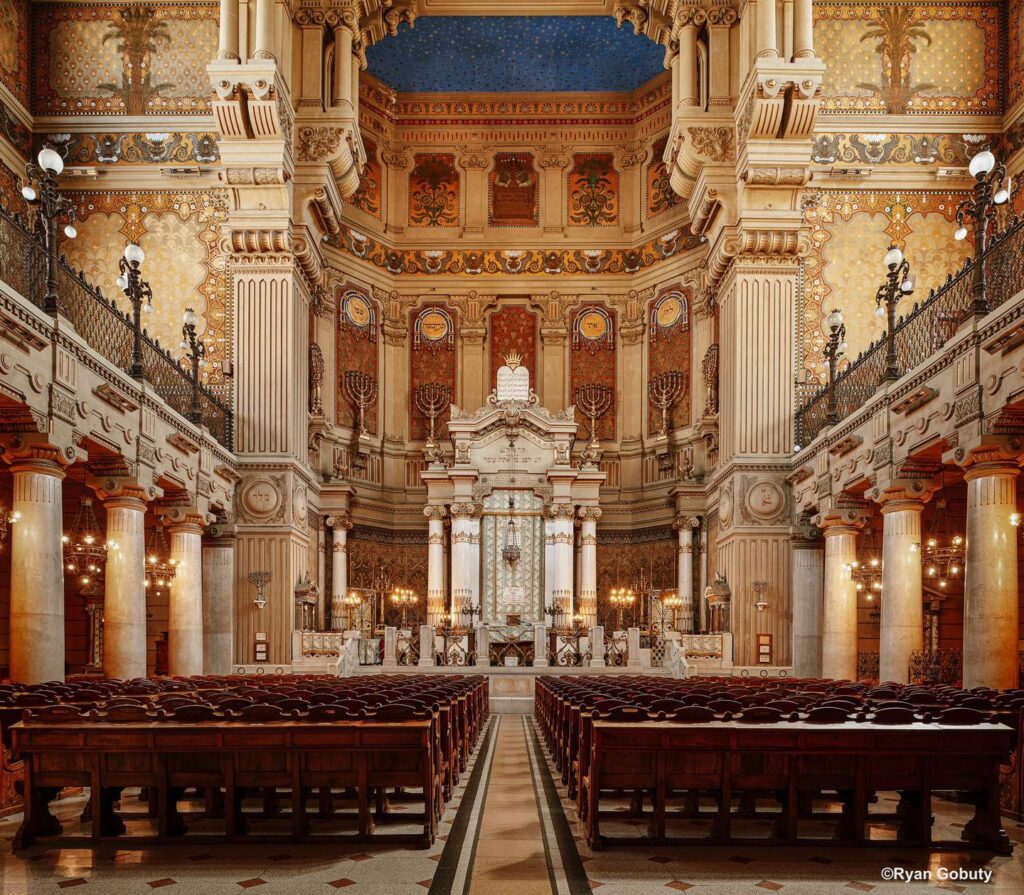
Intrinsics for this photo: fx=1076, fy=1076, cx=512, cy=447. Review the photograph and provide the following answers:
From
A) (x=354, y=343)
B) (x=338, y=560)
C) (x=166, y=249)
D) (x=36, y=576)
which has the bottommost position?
→ (x=338, y=560)

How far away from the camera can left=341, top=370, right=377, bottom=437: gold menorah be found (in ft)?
116

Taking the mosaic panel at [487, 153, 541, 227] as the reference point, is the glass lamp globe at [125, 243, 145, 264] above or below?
below

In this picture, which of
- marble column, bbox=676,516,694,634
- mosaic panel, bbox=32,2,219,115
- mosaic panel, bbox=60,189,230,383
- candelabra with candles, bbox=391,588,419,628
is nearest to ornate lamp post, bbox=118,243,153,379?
mosaic panel, bbox=60,189,230,383

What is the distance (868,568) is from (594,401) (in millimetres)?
15613

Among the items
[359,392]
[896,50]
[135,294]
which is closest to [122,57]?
[359,392]

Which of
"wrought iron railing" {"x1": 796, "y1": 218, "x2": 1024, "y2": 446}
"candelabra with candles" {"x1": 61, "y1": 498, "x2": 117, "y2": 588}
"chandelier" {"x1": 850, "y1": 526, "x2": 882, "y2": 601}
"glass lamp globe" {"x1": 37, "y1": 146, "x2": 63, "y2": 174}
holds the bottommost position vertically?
"chandelier" {"x1": 850, "y1": 526, "x2": 882, "y2": 601}

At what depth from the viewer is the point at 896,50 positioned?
29.2 m

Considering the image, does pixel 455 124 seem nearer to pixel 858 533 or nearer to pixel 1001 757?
pixel 858 533

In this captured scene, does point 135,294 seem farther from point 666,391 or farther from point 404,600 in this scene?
point 666,391

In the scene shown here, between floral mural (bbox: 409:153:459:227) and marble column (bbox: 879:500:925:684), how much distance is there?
2368cm

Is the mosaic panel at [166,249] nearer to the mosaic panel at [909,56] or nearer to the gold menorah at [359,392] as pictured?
the gold menorah at [359,392]

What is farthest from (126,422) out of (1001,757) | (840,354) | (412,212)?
(412,212)

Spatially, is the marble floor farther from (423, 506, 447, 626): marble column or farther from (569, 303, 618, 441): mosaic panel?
(569, 303, 618, 441): mosaic panel

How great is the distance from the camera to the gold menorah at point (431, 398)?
37.3 meters
